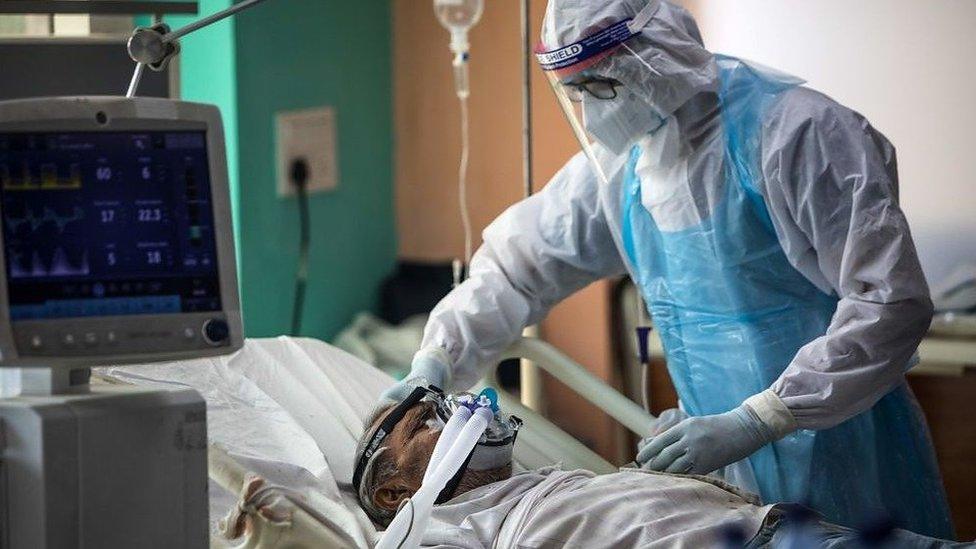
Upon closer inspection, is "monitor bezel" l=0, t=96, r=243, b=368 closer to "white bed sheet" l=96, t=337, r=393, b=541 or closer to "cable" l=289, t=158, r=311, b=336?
"white bed sheet" l=96, t=337, r=393, b=541

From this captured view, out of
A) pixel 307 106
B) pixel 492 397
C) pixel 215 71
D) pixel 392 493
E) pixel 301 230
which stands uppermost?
pixel 215 71

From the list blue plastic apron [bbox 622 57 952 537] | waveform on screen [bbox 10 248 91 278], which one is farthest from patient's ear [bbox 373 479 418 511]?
waveform on screen [bbox 10 248 91 278]

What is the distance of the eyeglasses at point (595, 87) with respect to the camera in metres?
2.21

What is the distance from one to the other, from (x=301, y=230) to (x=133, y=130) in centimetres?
276

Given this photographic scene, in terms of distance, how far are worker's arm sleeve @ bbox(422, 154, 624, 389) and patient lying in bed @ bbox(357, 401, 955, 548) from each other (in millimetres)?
326

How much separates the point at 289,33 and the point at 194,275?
2755mm

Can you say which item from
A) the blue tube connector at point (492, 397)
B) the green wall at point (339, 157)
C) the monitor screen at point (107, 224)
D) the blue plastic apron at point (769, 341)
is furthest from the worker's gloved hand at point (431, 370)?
the green wall at point (339, 157)

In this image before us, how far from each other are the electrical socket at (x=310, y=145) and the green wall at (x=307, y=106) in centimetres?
3

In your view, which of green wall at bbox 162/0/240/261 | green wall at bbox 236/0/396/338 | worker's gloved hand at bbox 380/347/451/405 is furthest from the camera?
green wall at bbox 236/0/396/338

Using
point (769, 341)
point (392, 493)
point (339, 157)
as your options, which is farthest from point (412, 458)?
point (339, 157)

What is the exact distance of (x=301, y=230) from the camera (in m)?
4.16

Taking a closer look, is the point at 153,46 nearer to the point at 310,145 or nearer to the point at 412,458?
the point at 412,458

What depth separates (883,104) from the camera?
357 cm

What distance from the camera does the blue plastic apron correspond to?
218 cm
